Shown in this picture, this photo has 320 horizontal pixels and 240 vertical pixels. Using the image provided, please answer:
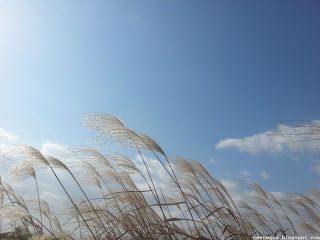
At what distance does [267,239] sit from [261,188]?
6.27 feet

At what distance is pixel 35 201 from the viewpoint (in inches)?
199

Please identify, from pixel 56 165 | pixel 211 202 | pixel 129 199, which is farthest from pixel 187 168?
pixel 56 165

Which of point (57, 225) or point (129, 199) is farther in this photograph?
point (57, 225)

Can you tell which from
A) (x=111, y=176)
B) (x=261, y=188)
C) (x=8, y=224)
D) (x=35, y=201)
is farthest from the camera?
(x=261, y=188)

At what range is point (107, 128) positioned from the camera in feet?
11.5

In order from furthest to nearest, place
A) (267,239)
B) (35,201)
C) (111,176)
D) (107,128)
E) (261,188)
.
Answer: (261,188) < (35,201) < (111,176) < (267,239) < (107,128)

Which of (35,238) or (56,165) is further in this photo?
(56,165)

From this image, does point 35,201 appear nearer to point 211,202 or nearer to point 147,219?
point 147,219

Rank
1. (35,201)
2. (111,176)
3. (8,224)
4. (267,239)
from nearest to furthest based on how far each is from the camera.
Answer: (267,239) → (8,224) → (111,176) → (35,201)

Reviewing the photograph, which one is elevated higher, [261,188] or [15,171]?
[15,171]

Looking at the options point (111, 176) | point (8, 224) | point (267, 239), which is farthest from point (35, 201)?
point (267, 239)

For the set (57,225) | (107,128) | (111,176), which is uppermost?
(107,128)

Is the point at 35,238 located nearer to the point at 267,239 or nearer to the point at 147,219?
the point at 147,219

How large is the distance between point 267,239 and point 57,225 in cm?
304
